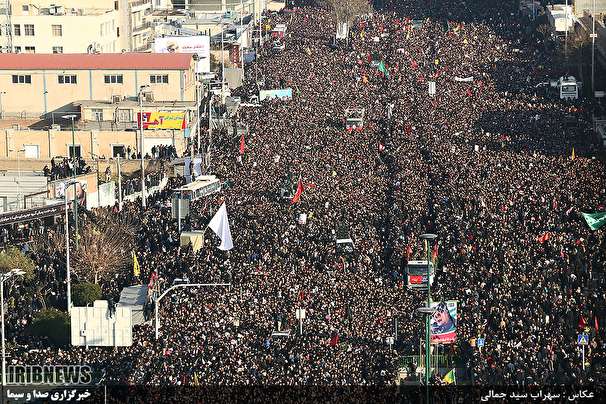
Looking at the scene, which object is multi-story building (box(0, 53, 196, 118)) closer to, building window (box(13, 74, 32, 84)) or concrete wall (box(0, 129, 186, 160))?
building window (box(13, 74, 32, 84))

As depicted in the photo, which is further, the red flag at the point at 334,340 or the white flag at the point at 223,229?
the white flag at the point at 223,229

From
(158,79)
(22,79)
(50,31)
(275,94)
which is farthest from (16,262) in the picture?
(50,31)

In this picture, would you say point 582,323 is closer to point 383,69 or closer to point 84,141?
point 84,141

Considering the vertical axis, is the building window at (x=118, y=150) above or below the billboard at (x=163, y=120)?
below

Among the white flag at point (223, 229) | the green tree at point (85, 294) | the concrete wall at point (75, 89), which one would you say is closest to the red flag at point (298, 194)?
the white flag at point (223, 229)

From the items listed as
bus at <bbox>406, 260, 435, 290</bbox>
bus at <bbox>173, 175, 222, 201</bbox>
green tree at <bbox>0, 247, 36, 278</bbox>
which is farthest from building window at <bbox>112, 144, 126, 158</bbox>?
bus at <bbox>406, 260, 435, 290</bbox>

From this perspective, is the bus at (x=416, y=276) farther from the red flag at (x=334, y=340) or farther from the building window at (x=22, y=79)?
the building window at (x=22, y=79)
